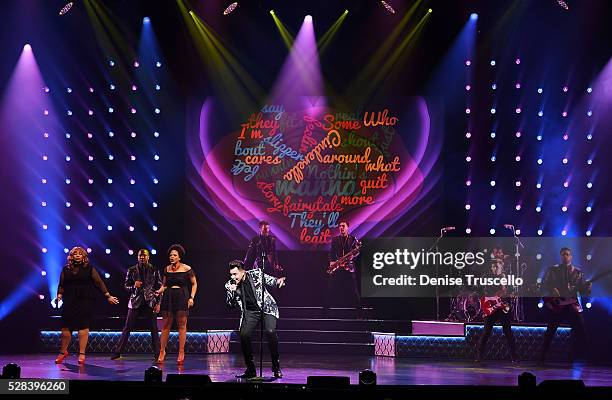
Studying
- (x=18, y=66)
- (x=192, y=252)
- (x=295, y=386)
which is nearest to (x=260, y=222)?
(x=192, y=252)

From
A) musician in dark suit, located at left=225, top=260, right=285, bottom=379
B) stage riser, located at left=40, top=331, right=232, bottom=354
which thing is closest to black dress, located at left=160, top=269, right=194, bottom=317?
musician in dark suit, located at left=225, top=260, right=285, bottom=379

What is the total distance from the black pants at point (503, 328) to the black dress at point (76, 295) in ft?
19.5

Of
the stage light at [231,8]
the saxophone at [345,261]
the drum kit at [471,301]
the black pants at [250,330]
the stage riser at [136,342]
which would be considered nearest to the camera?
the black pants at [250,330]

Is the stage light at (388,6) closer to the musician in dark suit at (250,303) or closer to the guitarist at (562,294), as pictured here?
the guitarist at (562,294)

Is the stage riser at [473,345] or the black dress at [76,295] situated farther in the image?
the stage riser at [473,345]

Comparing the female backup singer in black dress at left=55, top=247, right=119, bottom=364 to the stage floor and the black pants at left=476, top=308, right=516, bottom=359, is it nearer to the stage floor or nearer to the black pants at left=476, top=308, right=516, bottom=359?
the stage floor

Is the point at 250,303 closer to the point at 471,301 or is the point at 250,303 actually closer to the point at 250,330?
the point at 250,330

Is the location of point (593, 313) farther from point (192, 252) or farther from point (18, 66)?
point (18, 66)

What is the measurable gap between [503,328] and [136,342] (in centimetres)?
609

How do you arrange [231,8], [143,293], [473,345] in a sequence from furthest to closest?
[231,8]
[473,345]
[143,293]

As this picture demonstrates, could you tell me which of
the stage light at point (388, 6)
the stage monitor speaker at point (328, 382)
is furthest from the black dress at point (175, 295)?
the stage light at point (388, 6)

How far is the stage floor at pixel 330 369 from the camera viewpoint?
29.0ft

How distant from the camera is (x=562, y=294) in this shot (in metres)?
11.5

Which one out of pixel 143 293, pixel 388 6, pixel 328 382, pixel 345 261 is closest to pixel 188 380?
pixel 328 382
